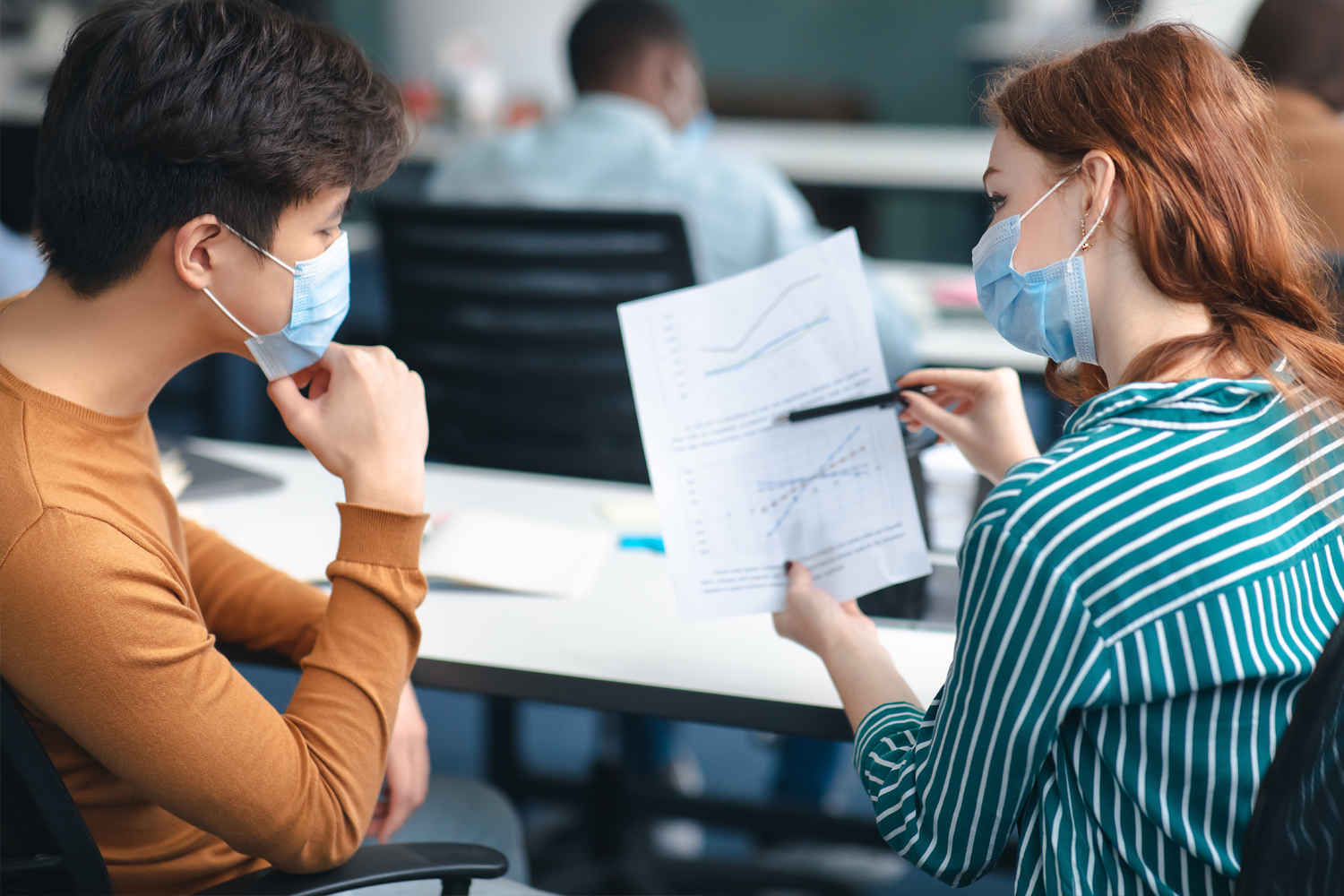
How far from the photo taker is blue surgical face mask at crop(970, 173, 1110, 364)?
80 cm

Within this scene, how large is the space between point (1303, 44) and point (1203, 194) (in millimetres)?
1885

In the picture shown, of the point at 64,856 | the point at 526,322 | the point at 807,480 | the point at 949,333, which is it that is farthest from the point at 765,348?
the point at 949,333

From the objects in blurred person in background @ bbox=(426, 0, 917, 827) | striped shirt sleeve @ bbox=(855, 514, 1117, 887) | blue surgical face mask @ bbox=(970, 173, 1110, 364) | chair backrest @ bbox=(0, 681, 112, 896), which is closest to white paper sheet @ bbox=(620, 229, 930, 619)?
blue surgical face mask @ bbox=(970, 173, 1110, 364)

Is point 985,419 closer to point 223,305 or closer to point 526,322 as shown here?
point 223,305

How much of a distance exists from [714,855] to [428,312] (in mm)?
979

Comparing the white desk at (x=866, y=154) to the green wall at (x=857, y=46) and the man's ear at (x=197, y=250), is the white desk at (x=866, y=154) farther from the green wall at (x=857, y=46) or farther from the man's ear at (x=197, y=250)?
the man's ear at (x=197, y=250)

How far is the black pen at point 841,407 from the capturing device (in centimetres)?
93

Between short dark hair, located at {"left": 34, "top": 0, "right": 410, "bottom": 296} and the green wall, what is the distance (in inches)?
217

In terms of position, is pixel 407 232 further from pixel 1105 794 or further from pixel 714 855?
pixel 1105 794

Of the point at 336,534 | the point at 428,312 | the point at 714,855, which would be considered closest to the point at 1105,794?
the point at 336,534

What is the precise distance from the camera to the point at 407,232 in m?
1.79

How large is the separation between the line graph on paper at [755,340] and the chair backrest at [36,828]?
0.53m

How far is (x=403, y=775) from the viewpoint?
99 centimetres

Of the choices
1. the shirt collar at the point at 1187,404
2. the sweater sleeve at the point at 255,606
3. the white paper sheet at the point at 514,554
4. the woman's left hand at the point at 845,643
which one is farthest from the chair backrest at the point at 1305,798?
the sweater sleeve at the point at 255,606
